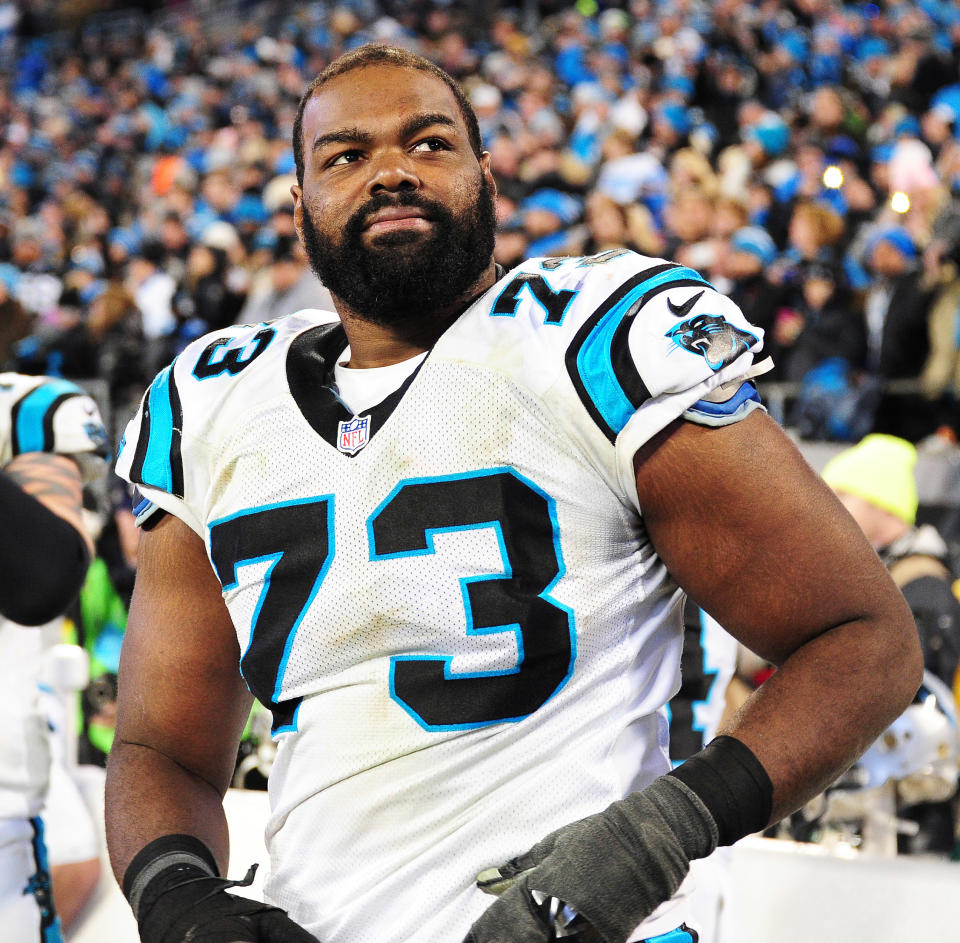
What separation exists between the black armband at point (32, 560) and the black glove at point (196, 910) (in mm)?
625

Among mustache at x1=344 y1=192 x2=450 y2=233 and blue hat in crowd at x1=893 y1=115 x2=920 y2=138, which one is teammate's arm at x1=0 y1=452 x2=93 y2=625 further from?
blue hat in crowd at x1=893 y1=115 x2=920 y2=138

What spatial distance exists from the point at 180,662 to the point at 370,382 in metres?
0.44

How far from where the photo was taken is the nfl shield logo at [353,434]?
162 cm

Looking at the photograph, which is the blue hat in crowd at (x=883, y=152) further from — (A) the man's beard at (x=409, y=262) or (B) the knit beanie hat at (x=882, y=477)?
(A) the man's beard at (x=409, y=262)

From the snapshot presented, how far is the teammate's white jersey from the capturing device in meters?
1.47

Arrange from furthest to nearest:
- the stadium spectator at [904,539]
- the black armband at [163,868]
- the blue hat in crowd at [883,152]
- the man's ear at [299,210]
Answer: the blue hat in crowd at [883,152], the stadium spectator at [904,539], the man's ear at [299,210], the black armband at [163,868]

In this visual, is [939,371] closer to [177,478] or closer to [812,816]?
[812,816]

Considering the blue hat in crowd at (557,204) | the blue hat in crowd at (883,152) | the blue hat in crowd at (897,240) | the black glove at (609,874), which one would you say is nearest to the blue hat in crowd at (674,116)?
the blue hat in crowd at (557,204)

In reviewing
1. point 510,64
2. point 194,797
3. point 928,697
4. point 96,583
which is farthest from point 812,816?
point 510,64

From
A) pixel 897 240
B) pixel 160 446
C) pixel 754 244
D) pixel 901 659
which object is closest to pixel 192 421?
pixel 160 446

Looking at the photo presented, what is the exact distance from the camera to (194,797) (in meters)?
1.73

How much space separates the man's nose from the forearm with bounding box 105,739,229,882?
2.57 feet

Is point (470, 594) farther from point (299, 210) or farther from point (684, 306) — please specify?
point (299, 210)

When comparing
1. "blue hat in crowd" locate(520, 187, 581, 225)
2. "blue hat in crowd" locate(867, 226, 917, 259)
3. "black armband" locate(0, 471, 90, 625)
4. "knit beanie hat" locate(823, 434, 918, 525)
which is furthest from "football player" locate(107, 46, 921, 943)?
"blue hat in crowd" locate(520, 187, 581, 225)
